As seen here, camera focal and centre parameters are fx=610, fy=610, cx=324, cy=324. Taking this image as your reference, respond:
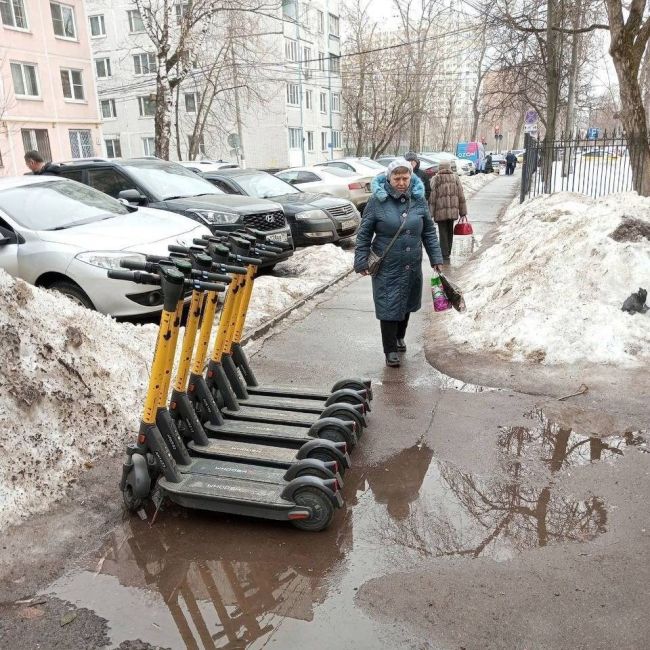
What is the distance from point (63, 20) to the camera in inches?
1160

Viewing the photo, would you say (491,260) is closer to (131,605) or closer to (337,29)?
(131,605)

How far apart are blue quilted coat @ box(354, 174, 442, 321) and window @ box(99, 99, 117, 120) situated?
146ft

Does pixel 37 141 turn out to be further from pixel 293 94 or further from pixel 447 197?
pixel 447 197

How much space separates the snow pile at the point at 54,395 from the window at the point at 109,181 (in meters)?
4.64

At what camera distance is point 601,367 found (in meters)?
5.20

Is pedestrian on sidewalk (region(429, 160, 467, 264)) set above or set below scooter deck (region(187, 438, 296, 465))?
above

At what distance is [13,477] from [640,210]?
7218mm

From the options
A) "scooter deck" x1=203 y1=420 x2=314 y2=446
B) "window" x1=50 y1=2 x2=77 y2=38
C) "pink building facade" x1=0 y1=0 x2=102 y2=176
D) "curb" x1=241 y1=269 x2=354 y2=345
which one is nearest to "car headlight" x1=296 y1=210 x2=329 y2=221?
"curb" x1=241 y1=269 x2=354 y2=345

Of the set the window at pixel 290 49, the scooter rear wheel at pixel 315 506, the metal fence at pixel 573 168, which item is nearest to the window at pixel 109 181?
the scooter rear wheel at pixel 315 506

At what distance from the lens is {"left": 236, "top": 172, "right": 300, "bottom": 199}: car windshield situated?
Result: 11.9 meters

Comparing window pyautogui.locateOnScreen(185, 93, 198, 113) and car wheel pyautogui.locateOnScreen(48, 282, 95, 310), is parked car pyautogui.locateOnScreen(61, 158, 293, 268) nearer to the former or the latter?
car wheel pyautogui.locateOnScreen(48, 282, 95, 310)

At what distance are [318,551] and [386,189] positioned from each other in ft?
10.6

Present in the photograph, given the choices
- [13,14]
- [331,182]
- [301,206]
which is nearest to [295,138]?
[13,14]

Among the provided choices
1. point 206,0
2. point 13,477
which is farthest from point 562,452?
point 206,0
